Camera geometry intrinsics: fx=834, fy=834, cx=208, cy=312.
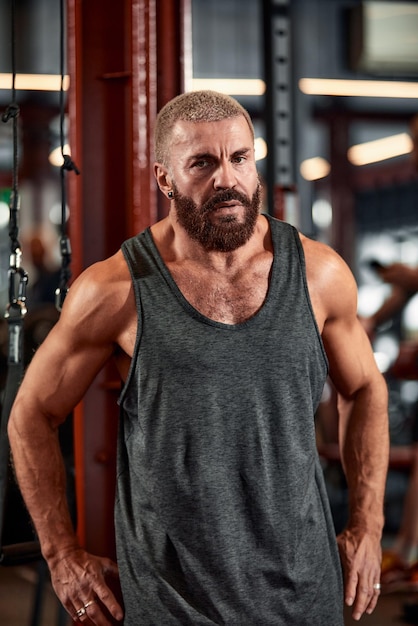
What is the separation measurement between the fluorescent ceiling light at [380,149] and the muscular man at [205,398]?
24.2 ft

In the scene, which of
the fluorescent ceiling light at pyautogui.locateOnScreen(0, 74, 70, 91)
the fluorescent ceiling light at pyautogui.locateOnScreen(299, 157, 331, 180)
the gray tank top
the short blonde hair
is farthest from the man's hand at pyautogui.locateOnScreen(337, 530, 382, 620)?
the fluorescent ceiling light at pyautogui.locateOnScreen(299, 157, 331, 180)

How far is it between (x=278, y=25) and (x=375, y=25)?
1306 millimetres

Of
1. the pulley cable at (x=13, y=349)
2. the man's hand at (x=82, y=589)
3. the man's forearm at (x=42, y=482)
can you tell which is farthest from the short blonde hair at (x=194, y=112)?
the man's hand at (x=82, y=589)

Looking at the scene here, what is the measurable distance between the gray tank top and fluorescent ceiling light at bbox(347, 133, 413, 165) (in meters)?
7.49

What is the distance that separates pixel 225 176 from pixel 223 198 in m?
0.05

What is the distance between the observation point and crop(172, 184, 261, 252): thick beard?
1.68 metres

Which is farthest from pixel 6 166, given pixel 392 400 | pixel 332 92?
pixel 392 400

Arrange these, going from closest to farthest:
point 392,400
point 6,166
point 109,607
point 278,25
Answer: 1. point 109,607
2. point 278,25
3. point 392,400
4. point 6,166

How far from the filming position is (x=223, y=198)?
1676 mm

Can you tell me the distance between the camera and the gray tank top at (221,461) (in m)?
1.65

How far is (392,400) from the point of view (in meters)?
6.93

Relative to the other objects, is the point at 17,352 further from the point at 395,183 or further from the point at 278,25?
the point at 395,183

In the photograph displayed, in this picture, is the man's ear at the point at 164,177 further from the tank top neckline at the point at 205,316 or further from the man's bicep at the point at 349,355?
the man's bicep at the point at 349,355

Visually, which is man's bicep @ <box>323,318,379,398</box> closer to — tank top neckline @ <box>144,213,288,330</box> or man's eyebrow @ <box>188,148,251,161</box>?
tank top neckline @ <box>144,213,288,330</box>
